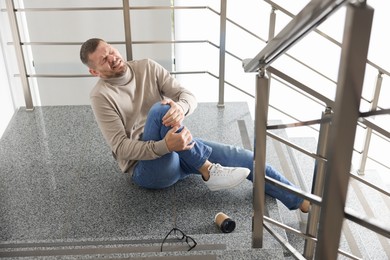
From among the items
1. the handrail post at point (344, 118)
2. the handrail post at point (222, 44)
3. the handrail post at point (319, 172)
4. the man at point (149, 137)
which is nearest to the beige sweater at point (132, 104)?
the man at point (149, 137)

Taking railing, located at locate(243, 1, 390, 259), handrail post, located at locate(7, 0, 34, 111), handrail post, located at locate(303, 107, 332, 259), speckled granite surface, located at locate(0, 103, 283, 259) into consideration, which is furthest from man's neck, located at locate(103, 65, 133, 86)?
railing, located at locate(243, 1, 390, 259)

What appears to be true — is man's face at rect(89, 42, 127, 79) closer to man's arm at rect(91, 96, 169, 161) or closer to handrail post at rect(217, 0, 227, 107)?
man's arm at rect(91, 96, 169, 161)

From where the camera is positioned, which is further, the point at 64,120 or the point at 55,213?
the point at 64,120

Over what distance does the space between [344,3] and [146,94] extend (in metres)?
1.69

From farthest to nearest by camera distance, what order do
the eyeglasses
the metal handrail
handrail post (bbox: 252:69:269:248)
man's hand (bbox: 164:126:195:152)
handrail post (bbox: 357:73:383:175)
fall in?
1. handrail post (bbox: 357:73:383:175)
2. man's hand (bbox: 164:126:195:152)
3. the eyeglasses
4. handrail post (bbox: 252:69:269:248)
5. the metal handrail

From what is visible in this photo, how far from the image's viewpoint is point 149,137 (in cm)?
207

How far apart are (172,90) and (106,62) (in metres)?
0.42

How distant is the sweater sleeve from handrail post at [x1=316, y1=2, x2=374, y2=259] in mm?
1510

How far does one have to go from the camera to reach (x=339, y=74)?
2.34 ft

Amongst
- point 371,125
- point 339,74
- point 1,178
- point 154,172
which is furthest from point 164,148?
point 339,74

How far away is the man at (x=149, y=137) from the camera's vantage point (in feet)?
6.62

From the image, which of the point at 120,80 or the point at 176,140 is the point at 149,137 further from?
the point at 120,80

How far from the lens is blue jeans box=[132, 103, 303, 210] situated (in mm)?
2057

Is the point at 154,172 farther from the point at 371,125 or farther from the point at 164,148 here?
the point at 371,125
